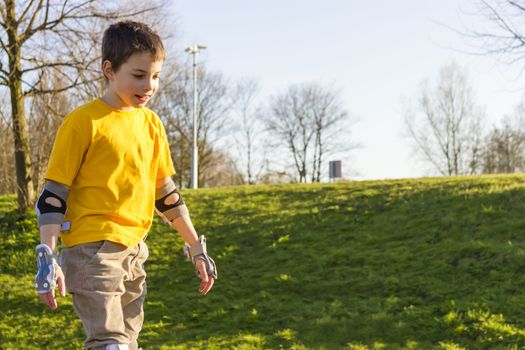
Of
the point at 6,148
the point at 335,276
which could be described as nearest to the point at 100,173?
the point at 335,276

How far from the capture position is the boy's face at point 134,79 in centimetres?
290

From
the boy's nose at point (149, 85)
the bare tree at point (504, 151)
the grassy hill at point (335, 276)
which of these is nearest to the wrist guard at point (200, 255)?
the boy's nose at point (149, 85)

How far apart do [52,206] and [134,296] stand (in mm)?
575

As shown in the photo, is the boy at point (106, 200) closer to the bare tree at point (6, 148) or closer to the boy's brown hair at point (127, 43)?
the boy's brown hair at point (127, 43)

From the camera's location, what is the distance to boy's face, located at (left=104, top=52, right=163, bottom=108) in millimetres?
2898

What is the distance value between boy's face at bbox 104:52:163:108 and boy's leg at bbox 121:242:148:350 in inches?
26.7

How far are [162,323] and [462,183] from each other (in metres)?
8.90

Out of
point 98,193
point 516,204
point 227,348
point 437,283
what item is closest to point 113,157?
point 98,193

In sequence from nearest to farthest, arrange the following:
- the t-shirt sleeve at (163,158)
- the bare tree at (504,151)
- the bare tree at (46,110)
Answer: the t-shirt sleeve at (163,158) → the bare tree at (46,110) → the bare tree at (504,151)

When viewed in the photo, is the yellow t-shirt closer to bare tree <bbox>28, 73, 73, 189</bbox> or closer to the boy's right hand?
the boy's right hand

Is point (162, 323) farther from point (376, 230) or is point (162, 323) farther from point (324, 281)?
point (376, 230)

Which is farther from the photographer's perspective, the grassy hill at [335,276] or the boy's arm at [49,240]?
the grassy hill at [335,276]

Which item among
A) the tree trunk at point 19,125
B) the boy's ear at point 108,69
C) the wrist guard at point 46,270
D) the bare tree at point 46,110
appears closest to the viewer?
the wrist guard at point 46,270

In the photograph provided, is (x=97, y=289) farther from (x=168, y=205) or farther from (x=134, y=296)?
(x=168, y=205)
